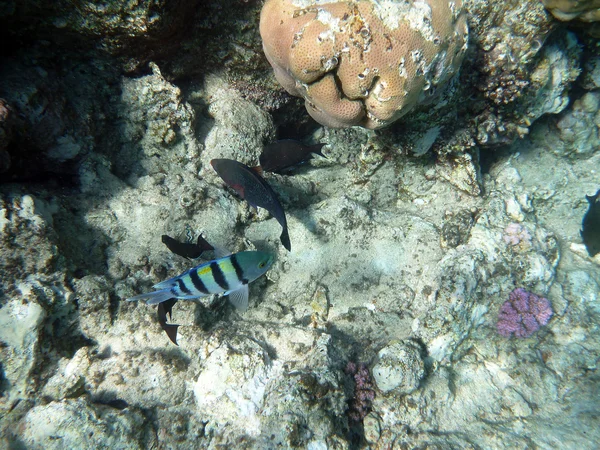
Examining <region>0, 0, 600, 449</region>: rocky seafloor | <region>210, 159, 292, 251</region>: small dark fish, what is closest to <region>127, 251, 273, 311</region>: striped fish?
<region>210, 159, 292, 251</region>: small dark fish

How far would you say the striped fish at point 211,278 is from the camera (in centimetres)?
203

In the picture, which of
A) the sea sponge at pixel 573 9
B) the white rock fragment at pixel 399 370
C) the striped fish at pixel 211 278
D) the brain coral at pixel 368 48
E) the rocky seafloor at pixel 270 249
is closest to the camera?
the striped fish at pixel 211 278

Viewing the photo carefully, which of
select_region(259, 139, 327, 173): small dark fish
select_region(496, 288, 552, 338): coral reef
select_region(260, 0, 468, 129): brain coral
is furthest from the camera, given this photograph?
select_region(496, 288, 552, 338): coral reef

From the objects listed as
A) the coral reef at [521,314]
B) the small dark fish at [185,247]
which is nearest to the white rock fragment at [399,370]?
the coral reef at [521,314]

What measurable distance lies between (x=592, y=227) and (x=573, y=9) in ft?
9.93

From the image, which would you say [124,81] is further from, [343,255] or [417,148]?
[417,148]

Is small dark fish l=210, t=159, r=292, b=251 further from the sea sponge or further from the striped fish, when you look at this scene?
the sea sponge

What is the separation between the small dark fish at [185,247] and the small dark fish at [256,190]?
2.14 feet

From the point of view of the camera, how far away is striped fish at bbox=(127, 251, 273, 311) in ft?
6.67

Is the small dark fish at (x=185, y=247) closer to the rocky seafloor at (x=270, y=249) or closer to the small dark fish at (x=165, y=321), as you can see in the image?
the rocky seafloor at (x=270, y=249)

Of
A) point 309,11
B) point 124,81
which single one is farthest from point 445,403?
point 124,81

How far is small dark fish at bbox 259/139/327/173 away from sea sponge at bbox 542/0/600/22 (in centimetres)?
273

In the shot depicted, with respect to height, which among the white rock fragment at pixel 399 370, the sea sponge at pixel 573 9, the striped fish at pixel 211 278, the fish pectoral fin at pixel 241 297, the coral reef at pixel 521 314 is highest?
the sea sponge at pixel 573 9

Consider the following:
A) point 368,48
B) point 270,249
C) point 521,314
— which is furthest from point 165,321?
point 521,314
